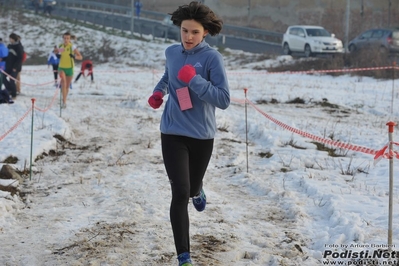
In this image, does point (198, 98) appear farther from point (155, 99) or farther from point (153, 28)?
point (153, 28)

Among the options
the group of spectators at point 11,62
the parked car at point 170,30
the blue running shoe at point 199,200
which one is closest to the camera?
the blue running shoe at point 199,200

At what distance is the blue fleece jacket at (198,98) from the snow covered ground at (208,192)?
100 centimetres

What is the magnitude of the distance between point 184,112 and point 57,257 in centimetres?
150

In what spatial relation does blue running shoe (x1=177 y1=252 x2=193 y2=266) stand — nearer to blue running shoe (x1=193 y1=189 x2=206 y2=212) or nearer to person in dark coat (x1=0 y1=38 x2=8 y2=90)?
blue running shoe (x1=193 y1=189 x2=206 y2=212)

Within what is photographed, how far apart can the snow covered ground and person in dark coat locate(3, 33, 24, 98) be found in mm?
1087

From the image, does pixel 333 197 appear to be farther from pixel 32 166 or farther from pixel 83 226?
pixel 32 166

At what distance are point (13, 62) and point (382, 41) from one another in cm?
1788

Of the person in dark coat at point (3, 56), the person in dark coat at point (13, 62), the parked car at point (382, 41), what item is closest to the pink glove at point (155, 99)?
the person in dark coat at point (3, 56)

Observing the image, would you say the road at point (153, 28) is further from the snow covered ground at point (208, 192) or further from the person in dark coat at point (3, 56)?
the snow covered ground at point (208, 192)

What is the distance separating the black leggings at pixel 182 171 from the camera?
179 inches

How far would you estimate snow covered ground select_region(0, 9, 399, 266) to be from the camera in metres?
5.24

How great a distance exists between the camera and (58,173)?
8.35 m

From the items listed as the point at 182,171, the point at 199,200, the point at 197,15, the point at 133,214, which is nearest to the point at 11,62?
the point at 133,214

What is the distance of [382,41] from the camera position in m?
29.3
